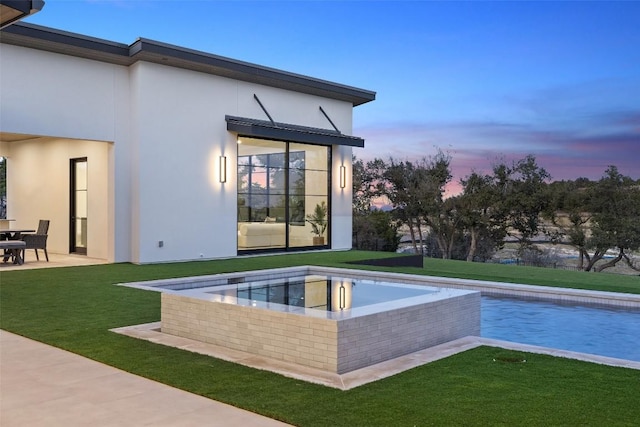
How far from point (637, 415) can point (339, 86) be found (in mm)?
14233

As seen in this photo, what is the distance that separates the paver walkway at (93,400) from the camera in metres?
3.67

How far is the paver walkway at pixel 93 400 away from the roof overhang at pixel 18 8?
2829 millimetres

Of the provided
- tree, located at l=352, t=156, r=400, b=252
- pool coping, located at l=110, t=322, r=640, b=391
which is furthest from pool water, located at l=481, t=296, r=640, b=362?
tree, located at l=352, t=156, r=400, b=252

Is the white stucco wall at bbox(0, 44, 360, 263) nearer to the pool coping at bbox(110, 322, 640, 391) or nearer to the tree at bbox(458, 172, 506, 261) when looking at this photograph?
the pool coping at bbox(110, 322, 640, 391)

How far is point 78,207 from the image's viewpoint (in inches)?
614

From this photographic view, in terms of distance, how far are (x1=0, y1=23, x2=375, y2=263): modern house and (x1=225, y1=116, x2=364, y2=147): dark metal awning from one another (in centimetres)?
4

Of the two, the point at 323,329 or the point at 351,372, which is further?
the point at 323,329

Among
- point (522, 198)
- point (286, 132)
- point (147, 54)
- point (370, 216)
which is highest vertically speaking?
point (147, 54)

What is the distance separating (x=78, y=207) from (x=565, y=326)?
12.6m

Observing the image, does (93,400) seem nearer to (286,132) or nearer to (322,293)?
(322,293)

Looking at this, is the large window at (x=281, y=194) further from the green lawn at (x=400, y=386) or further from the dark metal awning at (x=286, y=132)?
the green lawn at (x=400, y=386)

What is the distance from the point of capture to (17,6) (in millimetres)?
4332

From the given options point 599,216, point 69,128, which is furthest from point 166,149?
point 599,216

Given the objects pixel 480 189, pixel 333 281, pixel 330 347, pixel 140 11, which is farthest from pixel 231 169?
pixel 480 189
